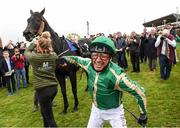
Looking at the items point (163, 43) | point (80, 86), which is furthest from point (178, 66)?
point (80, 86)

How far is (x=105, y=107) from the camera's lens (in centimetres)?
429

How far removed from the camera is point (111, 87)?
166 inches

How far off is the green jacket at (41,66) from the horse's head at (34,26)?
1.58 metres

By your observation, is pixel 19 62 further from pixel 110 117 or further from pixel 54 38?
pixel 110 117

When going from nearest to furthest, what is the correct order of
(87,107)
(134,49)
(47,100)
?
(47,100) < (87,107) < (134,49)

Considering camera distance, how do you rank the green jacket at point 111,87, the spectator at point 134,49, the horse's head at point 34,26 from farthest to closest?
the spectator at point 134,49 → the horse's head at point 34,26 → the green jacket at point 111,87

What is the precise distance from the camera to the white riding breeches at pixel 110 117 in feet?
13.8

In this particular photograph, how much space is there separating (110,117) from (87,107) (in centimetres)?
488

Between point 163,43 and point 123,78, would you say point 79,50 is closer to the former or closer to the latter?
point 163,43

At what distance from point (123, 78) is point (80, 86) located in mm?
8493

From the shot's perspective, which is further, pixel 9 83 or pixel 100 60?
pixel 9 83

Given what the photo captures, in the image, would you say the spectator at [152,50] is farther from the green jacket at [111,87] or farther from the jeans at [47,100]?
the green jacket at [111,87]

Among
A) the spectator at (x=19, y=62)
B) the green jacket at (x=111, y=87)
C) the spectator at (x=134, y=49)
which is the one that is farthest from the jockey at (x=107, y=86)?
the spectator at (x=134, y=49)

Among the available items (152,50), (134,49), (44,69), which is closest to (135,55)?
(134,49)
